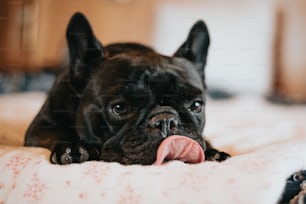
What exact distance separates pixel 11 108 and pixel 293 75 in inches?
88.6

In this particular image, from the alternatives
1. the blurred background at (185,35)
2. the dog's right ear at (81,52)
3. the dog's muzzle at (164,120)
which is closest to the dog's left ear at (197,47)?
the dog's right ear at (81,52)

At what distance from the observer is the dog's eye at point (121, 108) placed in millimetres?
982

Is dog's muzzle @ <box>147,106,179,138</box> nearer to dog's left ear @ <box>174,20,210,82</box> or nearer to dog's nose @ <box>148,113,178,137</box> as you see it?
dog's nose @ <box>148,113,178,137</box>

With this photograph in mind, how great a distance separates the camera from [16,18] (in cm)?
363

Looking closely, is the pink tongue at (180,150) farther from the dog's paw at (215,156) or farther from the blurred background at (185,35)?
the blurred background at (185,35)

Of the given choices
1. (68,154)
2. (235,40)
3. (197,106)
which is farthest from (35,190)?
(235,40)

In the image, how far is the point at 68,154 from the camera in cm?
85

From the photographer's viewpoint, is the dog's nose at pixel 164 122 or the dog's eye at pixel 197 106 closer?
the dog's nose at pixel 164 122

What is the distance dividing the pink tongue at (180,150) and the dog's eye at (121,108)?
0.53 feet

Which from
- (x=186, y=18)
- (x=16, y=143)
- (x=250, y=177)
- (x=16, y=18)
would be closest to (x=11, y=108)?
(x=16, y=143)

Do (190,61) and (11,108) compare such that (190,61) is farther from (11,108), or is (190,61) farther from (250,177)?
(11,108)

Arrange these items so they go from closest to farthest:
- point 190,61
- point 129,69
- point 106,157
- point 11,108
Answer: point 106,157
point 129,69
point 190,61
point 11,108

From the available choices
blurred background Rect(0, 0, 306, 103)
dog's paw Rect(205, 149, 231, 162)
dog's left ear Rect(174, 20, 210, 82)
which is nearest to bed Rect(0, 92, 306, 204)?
dog's paw Rect(205, 149, 231, 162)

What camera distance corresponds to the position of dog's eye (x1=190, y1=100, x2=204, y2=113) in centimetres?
106
